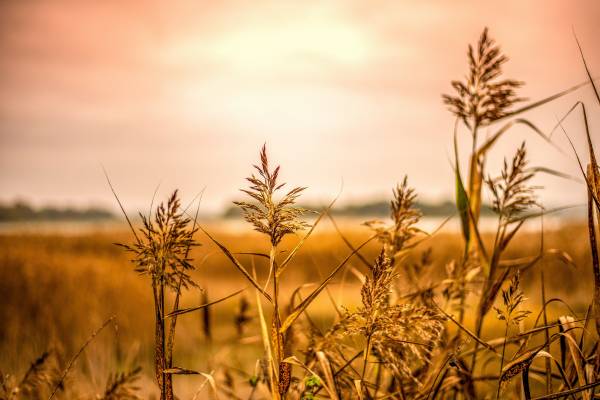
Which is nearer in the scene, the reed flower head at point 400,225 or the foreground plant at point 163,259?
the foreground plant at point 163,259

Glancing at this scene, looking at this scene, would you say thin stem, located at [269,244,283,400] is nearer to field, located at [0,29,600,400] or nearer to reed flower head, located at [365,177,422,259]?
field, located at [0,29,600,400]

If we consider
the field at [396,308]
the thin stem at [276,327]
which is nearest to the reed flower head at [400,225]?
the field at [396,308]

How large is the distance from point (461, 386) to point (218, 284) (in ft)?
42.2

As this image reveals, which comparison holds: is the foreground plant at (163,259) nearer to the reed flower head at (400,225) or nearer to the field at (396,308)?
the field at (396,308)

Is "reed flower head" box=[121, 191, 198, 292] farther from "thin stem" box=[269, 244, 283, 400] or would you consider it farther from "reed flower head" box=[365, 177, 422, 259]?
"reed flower head" box=[365, 177, 422, 259]

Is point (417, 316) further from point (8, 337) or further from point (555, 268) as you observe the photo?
point (555, 268)

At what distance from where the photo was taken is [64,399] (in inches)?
83.4

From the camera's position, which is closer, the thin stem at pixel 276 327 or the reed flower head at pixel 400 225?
the thin stem at pixel 276 327

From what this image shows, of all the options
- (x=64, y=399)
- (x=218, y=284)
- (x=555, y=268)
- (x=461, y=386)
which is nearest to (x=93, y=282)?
(x=218, y=284)

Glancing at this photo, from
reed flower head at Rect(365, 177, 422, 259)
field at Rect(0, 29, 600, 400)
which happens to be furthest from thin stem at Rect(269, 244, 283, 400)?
reed flower head at Rect(365, 177, 422, 259)

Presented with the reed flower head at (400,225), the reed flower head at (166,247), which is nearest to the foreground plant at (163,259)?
the reed flower head at (166,247)

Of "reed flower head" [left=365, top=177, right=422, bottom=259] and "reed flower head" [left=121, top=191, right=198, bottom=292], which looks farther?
"reed flower head" [left=365, top=177, right=422, bottom=259]

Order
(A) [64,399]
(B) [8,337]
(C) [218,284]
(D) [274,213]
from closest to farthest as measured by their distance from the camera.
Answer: (D) [274,213], (A) [64,399], (B) [8,337], (C) [218,284]

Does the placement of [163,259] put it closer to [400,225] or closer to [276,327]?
[276,327]
